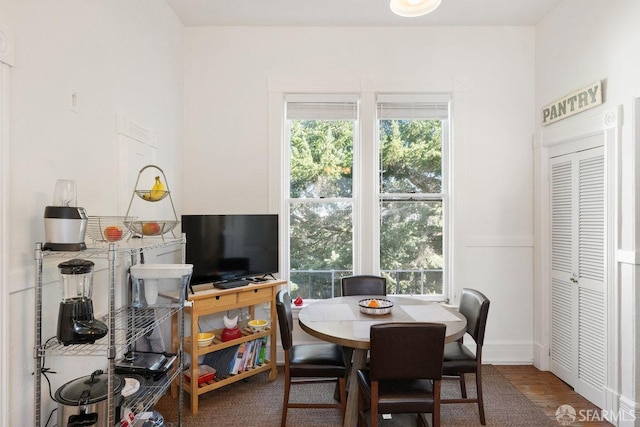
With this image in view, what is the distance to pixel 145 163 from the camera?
8.85 feet

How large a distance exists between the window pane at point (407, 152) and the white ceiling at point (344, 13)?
0.95m

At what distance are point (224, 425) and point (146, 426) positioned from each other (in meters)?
0.54

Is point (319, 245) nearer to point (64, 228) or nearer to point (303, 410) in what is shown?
point (303, 410)

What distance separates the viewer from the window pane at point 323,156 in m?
3.56

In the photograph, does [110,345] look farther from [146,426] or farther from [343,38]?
[343,38]

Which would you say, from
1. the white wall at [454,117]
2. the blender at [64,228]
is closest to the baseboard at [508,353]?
the white wall at [454,117]

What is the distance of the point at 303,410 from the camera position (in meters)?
2.64

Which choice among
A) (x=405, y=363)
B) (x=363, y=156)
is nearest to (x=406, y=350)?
(x=405, y=363)

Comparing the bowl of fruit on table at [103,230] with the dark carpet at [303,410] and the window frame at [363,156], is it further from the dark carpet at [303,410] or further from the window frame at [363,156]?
the window frame at [363,156]

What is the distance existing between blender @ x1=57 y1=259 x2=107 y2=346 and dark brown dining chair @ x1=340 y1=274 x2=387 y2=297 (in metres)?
1.94

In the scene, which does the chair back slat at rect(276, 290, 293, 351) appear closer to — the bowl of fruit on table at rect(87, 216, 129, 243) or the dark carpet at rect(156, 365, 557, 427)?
→ the dark carpet at rect(156, 365, 557, 427)

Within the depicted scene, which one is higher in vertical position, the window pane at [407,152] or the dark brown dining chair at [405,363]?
the window pane at [407,152]

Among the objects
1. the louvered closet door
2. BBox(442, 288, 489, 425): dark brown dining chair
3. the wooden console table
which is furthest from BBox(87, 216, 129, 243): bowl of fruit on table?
the louvered closet door

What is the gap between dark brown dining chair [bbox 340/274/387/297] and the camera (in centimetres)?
312
